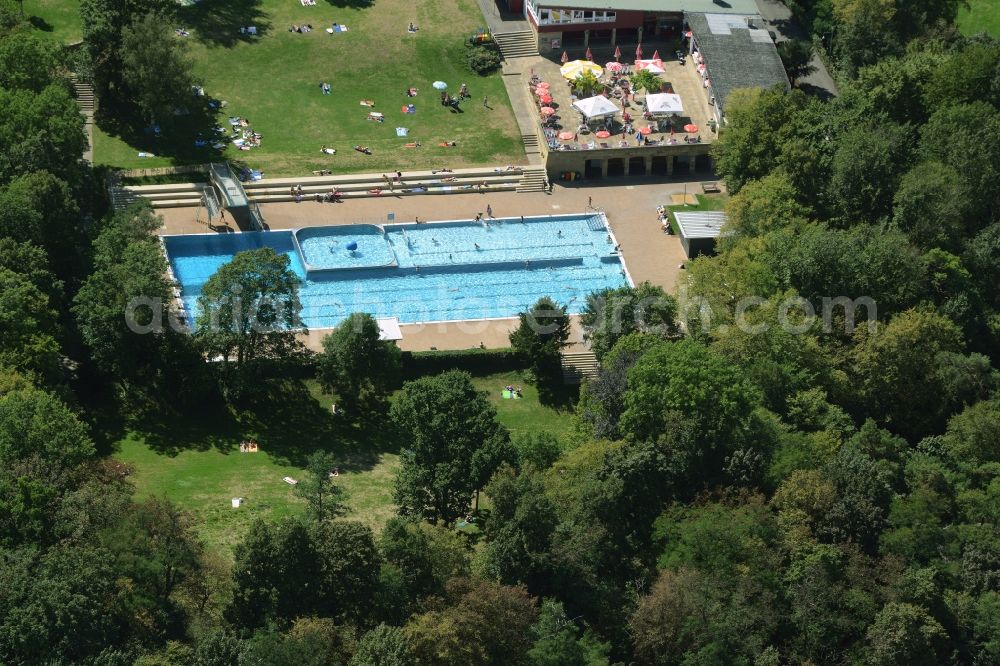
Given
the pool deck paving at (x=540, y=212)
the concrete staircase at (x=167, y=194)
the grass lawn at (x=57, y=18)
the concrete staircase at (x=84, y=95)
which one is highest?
the grass lawn at (x=57, y=18)

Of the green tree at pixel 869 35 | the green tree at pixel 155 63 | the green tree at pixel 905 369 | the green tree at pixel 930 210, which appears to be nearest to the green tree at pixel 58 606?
the green tree at pixel 905 369

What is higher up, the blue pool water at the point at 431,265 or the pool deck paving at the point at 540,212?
the pool deck paving at the point at 540,212

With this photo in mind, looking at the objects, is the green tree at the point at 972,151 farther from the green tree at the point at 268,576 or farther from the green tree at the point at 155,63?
the green tree at the point at 155,63

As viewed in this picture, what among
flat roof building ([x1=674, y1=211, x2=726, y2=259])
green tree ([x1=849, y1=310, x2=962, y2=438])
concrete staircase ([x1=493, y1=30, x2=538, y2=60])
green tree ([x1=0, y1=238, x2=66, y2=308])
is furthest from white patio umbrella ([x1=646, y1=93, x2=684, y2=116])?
green tree ([x1=0, y1=238, x2=66, y2=308])

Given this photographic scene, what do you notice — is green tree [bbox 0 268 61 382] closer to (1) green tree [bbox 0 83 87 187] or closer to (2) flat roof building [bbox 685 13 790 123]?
(1) green tree [bbox 0 83 87 187]

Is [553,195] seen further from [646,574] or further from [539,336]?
[646,574]
